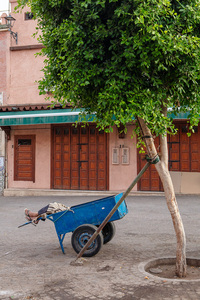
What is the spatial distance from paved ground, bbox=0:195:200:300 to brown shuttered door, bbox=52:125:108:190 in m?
5.50

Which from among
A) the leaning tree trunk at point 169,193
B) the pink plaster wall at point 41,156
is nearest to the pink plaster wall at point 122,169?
the pink plaster wall at point 41,156

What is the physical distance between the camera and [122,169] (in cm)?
1559

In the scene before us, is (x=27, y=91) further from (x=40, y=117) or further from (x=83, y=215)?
(x=83, y=215)

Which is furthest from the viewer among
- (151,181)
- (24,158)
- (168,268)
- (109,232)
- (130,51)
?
(24,158)

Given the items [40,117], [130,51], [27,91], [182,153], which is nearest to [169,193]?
[130,51]

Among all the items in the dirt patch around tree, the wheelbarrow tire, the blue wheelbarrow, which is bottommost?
the dirt patch around tree

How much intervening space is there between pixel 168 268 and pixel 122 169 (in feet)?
32.2

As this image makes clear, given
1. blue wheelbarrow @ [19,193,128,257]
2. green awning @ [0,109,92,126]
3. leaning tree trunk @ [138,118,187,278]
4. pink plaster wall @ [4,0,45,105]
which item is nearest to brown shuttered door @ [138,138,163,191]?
green awning @ [0,109,92,126]

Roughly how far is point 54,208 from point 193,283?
290 cm

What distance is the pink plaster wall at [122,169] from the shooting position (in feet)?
50.8

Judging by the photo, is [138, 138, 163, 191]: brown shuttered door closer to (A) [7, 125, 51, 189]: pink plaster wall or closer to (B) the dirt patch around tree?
(A) [7, 125, 51, 189]: pink plaster wall

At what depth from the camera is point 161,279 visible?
5.06m

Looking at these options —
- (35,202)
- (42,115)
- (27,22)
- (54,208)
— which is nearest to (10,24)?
(27,22)

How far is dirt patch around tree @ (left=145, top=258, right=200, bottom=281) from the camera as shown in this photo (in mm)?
5473
